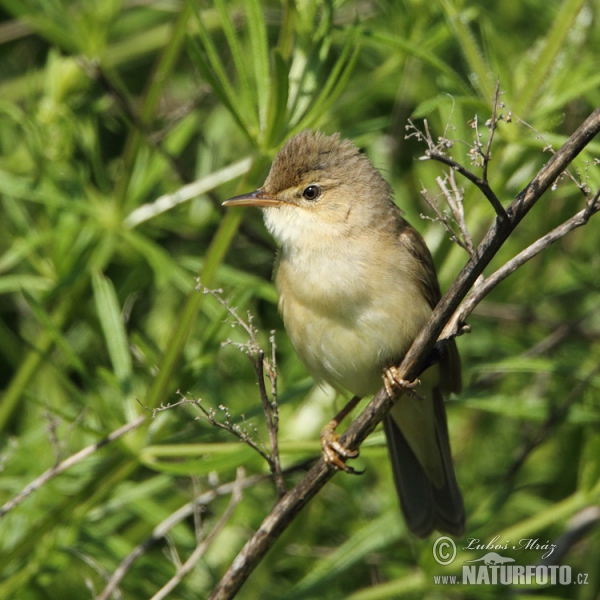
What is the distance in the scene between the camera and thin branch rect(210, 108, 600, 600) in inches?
86.0

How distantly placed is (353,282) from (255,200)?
50 centimetres

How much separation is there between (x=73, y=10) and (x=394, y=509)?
10.4 ft

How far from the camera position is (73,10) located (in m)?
4.84

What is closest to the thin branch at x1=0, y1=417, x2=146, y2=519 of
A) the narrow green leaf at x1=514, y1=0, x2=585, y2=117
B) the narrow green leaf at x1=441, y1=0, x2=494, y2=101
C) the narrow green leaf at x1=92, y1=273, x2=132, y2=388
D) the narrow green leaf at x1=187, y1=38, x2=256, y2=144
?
the narrow green leaf at x1=92, y1=273, x2=132, y2=388

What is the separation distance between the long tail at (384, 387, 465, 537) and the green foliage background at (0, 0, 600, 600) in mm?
139

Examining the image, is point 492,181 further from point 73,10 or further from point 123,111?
point 73,10

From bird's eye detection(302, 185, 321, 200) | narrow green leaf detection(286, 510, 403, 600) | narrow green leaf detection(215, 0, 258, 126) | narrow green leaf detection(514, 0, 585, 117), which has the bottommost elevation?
narrow green leaf detection(286, 510, 403, 600)

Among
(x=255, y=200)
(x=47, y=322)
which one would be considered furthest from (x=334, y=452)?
(x=47, y=322)

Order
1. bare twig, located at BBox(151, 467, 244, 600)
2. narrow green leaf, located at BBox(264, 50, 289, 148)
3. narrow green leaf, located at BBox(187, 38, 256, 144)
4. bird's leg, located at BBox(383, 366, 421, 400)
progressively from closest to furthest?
1. bird's leg, located at BBox(383, 366, 421, 400)
2. bare twig, located at BBox(151, 467, 244, 600)
3. narrow green leaf, located at BBox(264, 50, 289, 148)
4. narrow green leaf, located at BBox(187, 38, 256, 144)

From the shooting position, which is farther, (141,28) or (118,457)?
(141,28)

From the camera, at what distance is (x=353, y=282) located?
10.9 feet

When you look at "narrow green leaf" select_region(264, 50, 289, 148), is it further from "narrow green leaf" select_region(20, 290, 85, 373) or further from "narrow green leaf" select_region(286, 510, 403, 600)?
"narrow green leaf" select_region(286, 510, 403, 600)

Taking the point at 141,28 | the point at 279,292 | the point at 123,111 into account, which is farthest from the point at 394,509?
the point at 141,28

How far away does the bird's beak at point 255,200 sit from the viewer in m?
3.32
